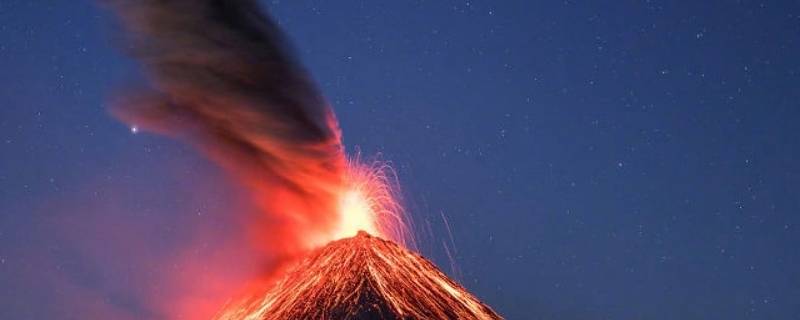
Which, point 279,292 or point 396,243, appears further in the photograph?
point 396,243

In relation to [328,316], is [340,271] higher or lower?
higher

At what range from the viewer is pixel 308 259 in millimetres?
54781

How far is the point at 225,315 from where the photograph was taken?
53688 mm

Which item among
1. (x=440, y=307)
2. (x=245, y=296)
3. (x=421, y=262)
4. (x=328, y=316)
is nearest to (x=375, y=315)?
(x=328, y=316)

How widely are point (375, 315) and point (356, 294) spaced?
280 centimetres

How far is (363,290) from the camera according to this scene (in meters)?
43.7

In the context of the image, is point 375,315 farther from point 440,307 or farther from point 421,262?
point 421,262

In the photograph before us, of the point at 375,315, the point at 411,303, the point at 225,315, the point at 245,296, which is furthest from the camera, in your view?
the point at 245,296

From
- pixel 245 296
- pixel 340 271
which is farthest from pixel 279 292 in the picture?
pixel 245 296

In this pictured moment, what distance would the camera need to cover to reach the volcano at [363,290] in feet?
139

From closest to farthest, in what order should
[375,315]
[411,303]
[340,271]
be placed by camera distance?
[375,315] → [411,303] → [340,271]

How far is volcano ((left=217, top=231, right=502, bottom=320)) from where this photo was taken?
42.2 meters

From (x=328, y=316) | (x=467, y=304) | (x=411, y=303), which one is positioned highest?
(x=467, y=304)

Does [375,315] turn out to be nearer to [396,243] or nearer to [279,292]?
[279,292]
